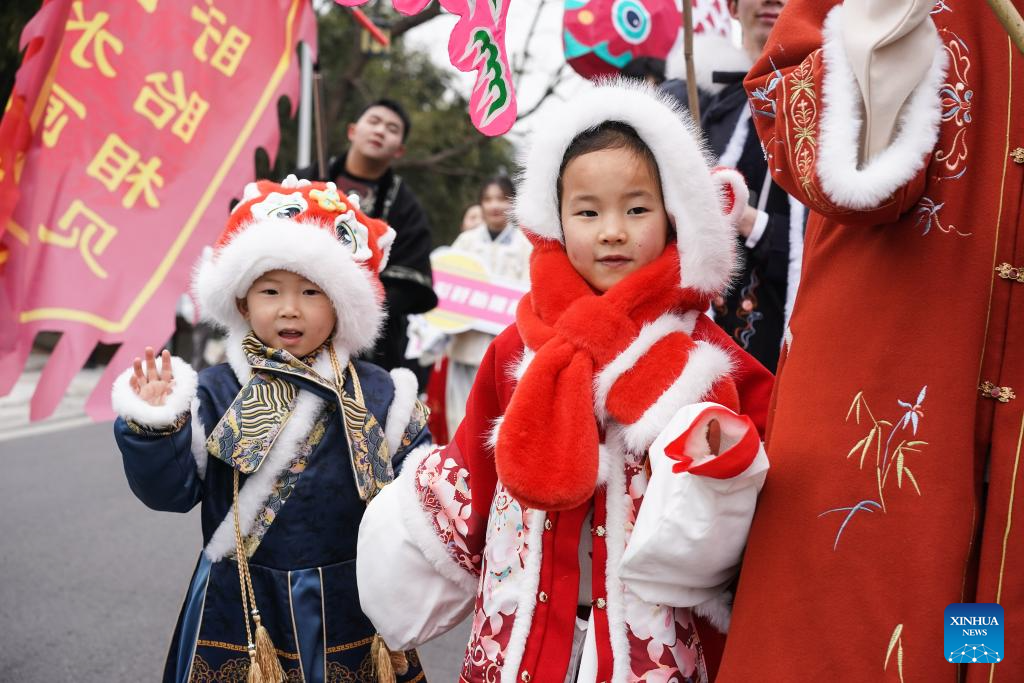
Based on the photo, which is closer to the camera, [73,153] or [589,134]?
[589,134]

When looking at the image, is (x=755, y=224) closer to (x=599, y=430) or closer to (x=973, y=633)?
(x=599, y=430)

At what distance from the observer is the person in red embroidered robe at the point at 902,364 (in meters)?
1.36

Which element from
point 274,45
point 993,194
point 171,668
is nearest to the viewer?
point 993,194

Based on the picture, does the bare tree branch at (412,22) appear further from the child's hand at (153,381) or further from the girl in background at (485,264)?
the child's hand at (153,381)

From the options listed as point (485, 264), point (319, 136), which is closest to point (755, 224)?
point (319, 136)

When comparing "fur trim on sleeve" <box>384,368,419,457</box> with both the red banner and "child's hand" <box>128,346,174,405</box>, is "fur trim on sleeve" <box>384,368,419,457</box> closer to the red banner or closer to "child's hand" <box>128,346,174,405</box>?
"child's hand" <box>128,346,174,405</box>

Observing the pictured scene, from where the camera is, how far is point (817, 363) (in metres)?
1.50

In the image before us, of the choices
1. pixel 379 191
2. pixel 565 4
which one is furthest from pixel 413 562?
pixel 379 191

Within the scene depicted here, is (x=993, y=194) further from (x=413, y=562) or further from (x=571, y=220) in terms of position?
(x=413, y=562)

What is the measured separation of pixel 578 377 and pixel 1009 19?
81 cm

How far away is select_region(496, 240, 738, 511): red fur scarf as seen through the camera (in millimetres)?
1625

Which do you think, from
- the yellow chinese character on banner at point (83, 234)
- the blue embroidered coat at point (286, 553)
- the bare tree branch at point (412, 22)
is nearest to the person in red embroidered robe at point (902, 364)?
the blue embroidered coat at point (286, 553)

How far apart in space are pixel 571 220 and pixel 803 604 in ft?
2.53

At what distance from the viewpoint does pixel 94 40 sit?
3.22 m
